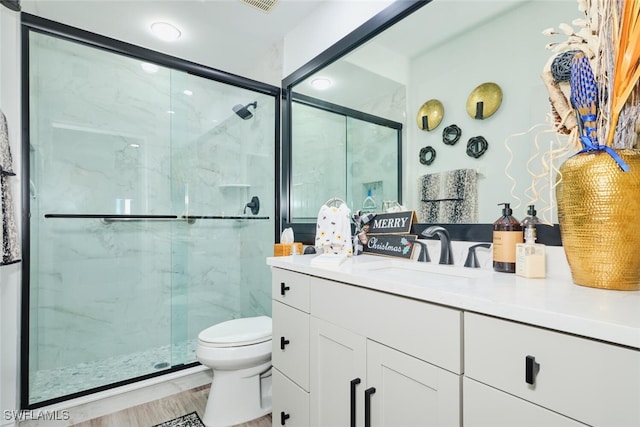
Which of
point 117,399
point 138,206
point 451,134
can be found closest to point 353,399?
point 451,134

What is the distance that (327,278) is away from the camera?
1.11 meters

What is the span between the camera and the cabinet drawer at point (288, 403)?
3.93ft

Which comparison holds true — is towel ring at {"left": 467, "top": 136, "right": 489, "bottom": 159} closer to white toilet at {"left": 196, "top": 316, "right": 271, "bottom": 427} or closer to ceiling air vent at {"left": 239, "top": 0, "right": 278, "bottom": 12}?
white toilet at {"left": 196, "top": 316, "right": 271, "bottom": 427}

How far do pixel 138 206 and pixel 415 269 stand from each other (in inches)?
86.3

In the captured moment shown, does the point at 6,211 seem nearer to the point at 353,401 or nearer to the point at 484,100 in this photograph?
the point at 353,401

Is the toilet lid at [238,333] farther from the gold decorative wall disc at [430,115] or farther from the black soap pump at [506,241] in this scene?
the gold decorative wall disc at [430,115]

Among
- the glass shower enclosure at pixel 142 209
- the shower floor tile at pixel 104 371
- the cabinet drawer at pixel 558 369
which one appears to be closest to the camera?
the cabinet drawer at pixel 558 369

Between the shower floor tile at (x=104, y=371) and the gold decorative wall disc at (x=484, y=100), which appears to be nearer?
the gold decorative wall disc at (x=484, y=100)

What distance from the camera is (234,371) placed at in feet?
5.26

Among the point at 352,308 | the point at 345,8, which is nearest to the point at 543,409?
the point at 352,308

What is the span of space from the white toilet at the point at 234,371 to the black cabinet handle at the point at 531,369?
4.22 feet

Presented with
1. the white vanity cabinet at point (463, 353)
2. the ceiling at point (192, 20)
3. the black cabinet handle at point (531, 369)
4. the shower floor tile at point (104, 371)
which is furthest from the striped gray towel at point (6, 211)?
the black cabinet handle at point (531, 369)

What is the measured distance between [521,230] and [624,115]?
1.28ft

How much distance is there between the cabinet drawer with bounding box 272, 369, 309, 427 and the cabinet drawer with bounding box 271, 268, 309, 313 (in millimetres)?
318
